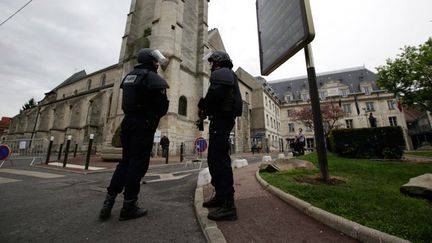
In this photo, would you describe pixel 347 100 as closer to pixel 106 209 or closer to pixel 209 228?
pixel 209 228

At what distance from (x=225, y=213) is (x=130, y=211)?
3.63ft

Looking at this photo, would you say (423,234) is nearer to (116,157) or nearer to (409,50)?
(116,157)

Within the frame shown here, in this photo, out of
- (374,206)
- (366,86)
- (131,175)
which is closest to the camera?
(374,206)

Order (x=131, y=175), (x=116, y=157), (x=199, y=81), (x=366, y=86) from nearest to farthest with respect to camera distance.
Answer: (x=131, y=175) → (x=116, y=157) → (x=199, y=81) → (x=366, y=86)

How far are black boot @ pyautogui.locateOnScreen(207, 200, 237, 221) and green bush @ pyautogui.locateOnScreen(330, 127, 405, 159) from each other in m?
8.43

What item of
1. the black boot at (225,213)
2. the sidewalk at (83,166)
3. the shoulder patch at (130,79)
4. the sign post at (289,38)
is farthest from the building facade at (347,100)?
the shoulder patch at (130,79)

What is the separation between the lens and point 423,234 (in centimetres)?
140

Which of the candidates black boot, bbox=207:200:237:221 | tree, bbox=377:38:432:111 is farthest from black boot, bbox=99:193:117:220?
tree, bbox=377:38:432:111

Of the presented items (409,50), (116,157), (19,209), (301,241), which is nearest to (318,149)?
(301,241)

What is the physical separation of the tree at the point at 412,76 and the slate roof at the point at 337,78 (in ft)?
70.0

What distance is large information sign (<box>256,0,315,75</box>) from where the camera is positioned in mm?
3553

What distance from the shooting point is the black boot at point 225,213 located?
1917mm

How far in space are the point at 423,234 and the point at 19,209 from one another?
433cm

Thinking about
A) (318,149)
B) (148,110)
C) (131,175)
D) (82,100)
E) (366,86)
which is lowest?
(131,175)
